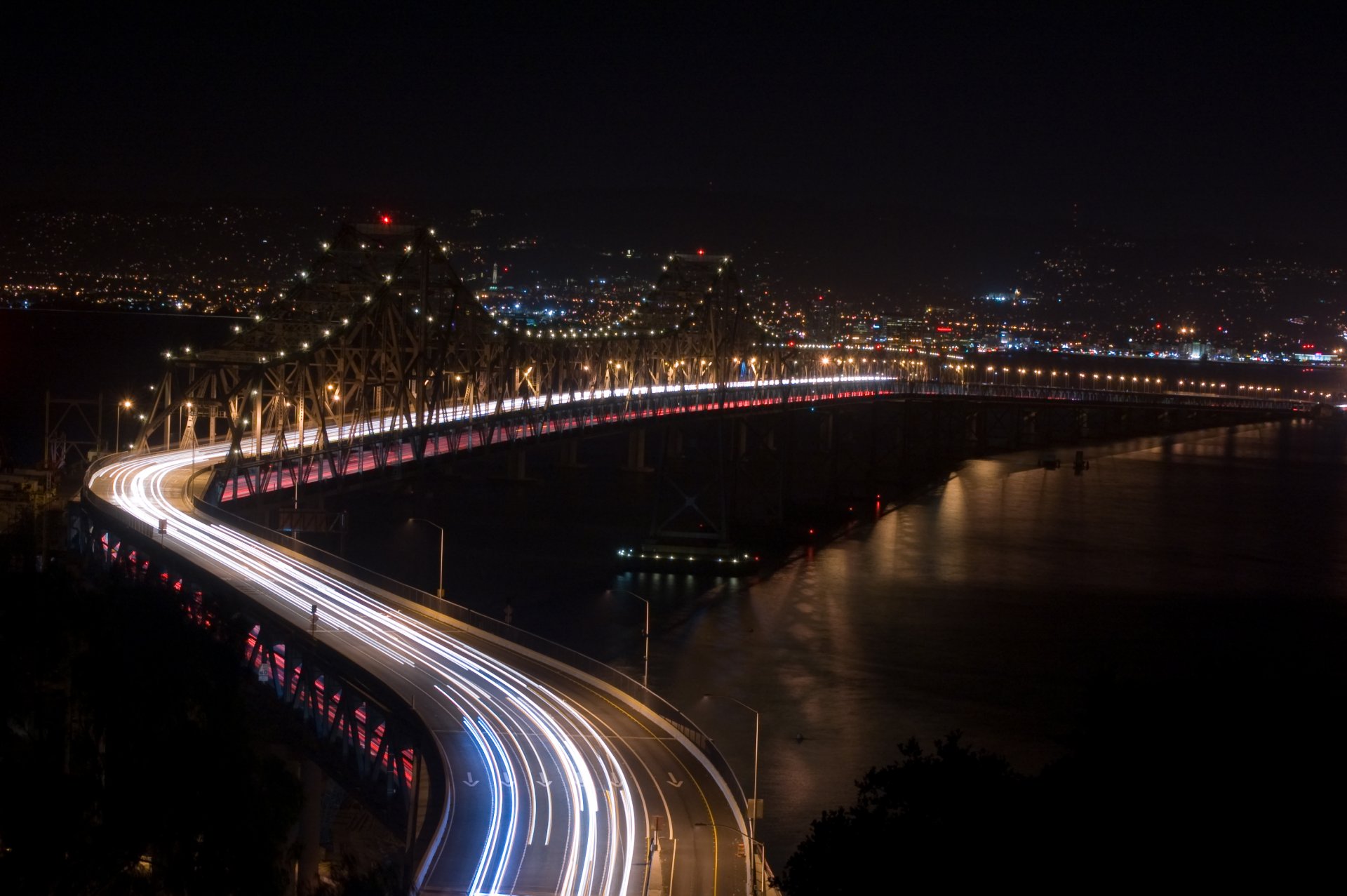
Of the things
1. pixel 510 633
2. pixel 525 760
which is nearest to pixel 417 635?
pixel 510 633

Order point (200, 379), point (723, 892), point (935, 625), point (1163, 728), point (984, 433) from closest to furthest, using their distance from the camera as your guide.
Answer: point (1163, 728) → point (723, 892) → point (935, 625) → point (200, 379) → point (984, 433)

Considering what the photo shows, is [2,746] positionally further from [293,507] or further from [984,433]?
[984,433]

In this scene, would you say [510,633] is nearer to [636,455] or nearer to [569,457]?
[569,457]

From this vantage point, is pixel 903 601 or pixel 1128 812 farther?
pixel 903 601

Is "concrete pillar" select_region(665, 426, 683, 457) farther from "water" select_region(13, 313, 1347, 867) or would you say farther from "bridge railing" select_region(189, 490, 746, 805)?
"bridge railing" select_region(189, 490, 746, 805)

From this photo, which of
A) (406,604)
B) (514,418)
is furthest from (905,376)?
(406,604)

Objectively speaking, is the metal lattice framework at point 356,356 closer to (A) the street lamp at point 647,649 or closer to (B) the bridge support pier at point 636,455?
(B) the bridge support pier at point 636,455
